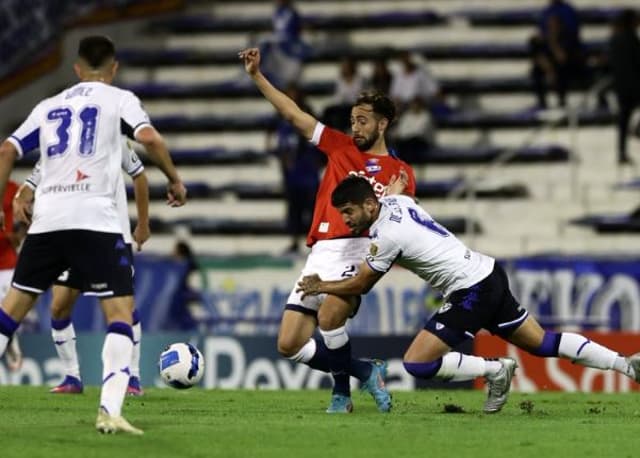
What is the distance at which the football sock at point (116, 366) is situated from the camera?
401 inches

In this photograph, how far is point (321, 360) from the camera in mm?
12664

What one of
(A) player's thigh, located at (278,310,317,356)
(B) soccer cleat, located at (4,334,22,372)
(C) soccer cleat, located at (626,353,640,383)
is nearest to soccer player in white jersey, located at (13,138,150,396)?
(A) player's thigh, located at (278,310,317,356)

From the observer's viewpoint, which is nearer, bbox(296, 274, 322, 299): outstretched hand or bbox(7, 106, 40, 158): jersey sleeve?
bbox(7, 106, 40, 158): jersey sleeve

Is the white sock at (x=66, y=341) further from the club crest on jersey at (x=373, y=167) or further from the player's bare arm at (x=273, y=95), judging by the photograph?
the club crest on jersey at (x=373, y=167)

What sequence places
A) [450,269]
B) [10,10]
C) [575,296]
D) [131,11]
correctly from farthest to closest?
[131,11], [10,10], [575,296], [450,269]

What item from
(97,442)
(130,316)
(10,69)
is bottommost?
(97,442)

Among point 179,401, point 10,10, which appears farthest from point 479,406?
point 10,10

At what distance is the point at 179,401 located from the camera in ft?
45.8

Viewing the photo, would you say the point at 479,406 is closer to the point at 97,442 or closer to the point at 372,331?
the point at 97,442

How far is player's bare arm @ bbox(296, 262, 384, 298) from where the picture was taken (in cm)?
1198

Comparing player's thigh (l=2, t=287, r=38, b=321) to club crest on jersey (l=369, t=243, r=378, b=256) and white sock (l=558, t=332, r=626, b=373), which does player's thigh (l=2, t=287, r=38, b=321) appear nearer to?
club crest on jersey (l=369, t=243, r=378, b=256)

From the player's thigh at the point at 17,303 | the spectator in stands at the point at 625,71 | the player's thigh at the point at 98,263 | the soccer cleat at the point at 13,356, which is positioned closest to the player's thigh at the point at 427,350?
the player's thigh at the point at 98,263

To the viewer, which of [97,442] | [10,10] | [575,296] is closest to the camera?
[97,442]

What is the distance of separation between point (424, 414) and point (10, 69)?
52.1ft
